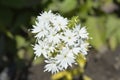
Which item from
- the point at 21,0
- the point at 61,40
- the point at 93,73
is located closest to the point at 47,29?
the point at 61,40

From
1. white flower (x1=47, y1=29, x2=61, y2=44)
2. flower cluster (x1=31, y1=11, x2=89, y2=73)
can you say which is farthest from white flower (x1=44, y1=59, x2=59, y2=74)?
Answer: white flower (x1=47, y1=29, x2=61, y2=44)

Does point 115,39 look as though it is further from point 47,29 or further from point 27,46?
point 47,29

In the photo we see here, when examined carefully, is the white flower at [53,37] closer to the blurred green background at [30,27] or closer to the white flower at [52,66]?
the white flower at [52,66]

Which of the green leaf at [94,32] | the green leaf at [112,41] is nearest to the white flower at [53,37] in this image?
the green leaf at [94,32]

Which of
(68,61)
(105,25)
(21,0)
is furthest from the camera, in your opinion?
(105,25)

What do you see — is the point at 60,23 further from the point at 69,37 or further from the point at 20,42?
the point at 20,42

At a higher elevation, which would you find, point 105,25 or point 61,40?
point 105,25

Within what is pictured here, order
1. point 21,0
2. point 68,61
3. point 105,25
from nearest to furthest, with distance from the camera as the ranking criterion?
point 68,61 → point 21,0 → point 105,25
